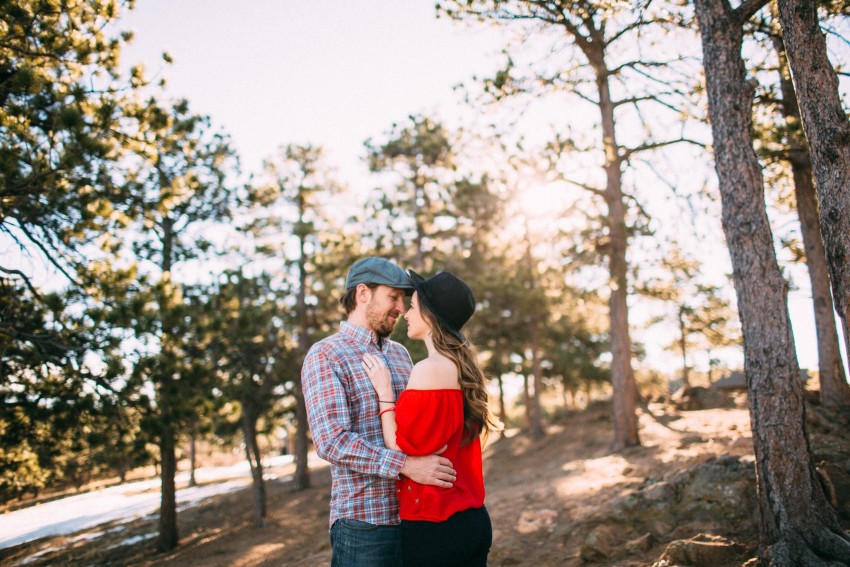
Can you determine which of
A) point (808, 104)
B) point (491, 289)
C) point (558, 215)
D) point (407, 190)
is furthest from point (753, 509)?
point (407, 190)

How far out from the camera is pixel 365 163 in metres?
21.0

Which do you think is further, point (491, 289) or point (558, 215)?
point (491, 289)

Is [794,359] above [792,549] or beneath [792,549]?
above

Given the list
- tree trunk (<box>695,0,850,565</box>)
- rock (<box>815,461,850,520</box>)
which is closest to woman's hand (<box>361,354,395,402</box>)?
tree trunk (<box>695,0,850,565</box>)

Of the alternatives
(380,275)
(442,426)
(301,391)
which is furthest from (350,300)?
(301,391)

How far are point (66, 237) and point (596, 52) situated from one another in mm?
10479

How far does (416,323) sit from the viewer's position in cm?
267

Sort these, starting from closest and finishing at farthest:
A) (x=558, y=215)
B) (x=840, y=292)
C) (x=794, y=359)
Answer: (x=840, y=292) → (x=794, y=359) → (x=558, y=215)

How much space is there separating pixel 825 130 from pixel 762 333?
1.78m

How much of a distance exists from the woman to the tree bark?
10.3 metres

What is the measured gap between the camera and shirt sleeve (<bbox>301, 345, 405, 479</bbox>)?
237 centimetres

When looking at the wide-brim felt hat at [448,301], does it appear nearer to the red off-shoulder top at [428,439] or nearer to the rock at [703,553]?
the red off-shoulder top at [428,439]

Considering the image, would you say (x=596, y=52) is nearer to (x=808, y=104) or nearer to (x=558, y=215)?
(x=558, y=215)

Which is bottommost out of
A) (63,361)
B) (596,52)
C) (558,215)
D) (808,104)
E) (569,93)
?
(63,361)
